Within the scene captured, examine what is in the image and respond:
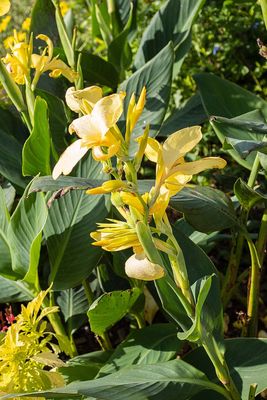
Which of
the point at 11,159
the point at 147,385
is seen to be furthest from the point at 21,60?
the point at 147,385

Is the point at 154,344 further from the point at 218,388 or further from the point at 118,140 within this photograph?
the point at 118,140

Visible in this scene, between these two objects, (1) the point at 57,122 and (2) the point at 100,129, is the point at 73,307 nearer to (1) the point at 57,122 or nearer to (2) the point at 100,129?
(1) the point at 57,122

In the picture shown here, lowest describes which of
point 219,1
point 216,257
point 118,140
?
point 216,257

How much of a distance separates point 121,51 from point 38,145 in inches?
26.8

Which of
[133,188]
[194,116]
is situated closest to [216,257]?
[194,116]

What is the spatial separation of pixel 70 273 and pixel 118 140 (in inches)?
26.2

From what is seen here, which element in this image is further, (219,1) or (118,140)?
(219,1)

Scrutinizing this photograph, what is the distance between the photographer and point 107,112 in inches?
31.7

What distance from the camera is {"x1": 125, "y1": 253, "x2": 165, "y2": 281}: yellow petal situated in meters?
0.83

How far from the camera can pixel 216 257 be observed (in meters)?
2.08

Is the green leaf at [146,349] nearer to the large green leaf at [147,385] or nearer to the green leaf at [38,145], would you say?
the large green leaf at [147,385]

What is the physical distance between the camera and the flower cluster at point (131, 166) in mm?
810

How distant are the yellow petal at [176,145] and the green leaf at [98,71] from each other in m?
1.02

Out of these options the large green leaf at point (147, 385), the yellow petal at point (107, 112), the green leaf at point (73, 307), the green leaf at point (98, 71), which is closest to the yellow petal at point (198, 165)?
the yellow petal at point (107, 112)
